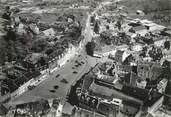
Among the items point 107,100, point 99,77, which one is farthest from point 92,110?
point 99,77

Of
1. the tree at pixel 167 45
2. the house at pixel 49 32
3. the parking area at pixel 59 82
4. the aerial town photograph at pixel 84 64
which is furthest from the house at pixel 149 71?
the house at pixel 49 32

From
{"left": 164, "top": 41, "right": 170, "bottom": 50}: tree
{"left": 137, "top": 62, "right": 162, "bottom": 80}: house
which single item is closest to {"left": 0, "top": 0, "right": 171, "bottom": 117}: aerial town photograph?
{"left": 137, "top": 62, "right": 162, "bottom": 80}: house

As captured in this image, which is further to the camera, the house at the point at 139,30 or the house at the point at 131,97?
the house at the point at 139,30

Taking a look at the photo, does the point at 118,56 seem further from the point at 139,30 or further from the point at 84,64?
the point at 139,30

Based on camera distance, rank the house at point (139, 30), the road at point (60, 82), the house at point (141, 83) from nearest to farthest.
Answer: the road at point (60, 82)
the house at point (141, 83)
the house at point (139, 30)

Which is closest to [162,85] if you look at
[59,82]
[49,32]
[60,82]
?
[60,82]

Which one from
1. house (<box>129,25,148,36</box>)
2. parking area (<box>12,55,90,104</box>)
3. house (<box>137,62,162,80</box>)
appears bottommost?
parking area (<box>12,55,90,104</box>)

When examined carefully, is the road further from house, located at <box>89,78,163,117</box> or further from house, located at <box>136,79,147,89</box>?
house, located at <box>136,79,147,89</box>

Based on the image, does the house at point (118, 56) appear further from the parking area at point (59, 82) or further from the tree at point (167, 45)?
the tree at point (167, 45)

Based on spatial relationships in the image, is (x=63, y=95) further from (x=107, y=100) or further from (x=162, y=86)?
(x=162, y=86)
